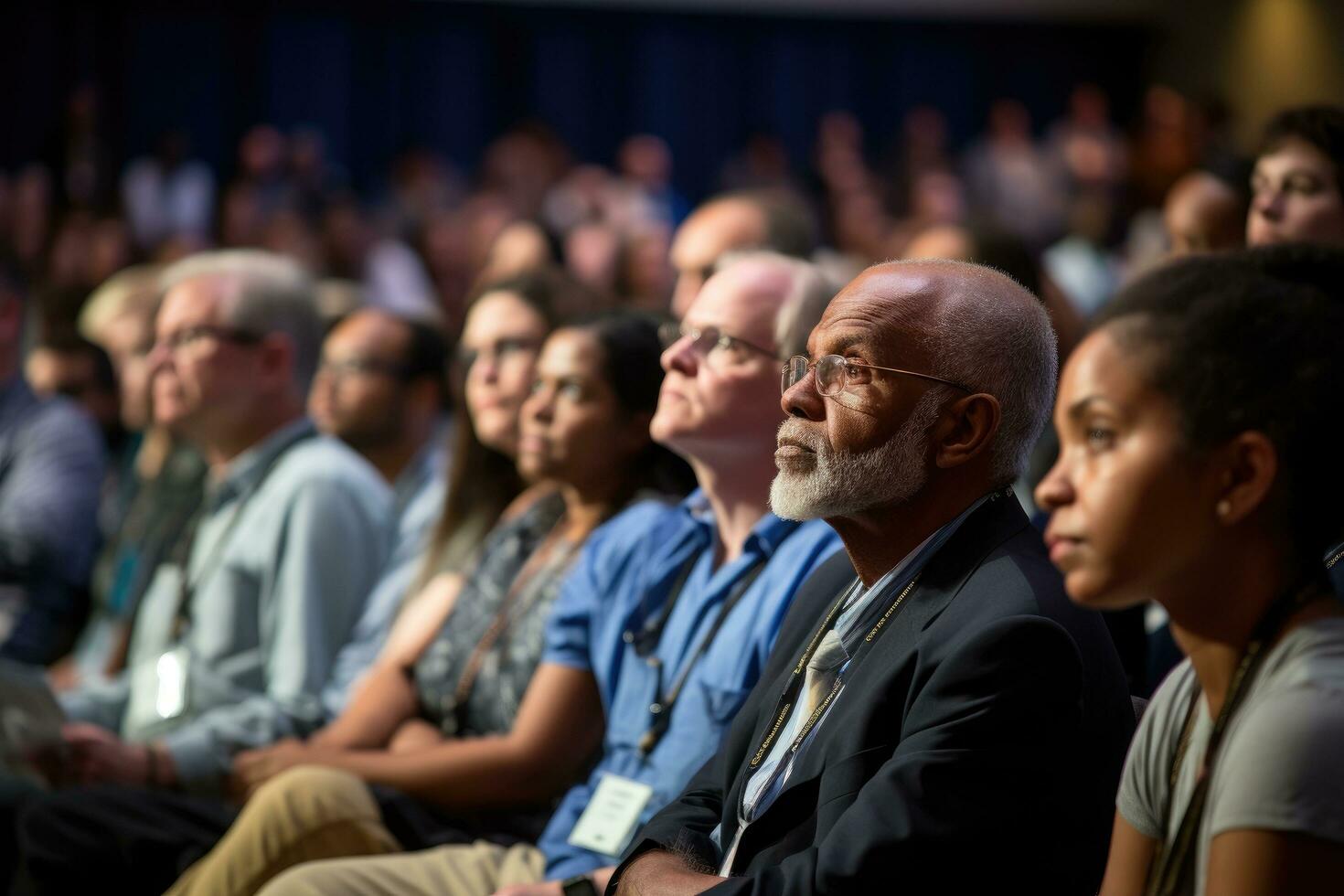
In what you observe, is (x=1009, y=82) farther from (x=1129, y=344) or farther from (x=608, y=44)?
(x=1129, y=344)

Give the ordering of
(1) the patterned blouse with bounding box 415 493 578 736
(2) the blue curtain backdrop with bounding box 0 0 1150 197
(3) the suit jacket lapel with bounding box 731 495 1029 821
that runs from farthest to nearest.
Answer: (2) the blue curtain backdrop with bounding box 0 0 1150 197 < (1) the patterned blouse with bounding box 415 493 578 736 < (3) the suit jacket lapel with bounding box 731 495 1029 821

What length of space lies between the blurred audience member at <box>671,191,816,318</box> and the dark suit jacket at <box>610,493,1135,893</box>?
6.01ft

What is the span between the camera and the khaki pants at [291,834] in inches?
90.0

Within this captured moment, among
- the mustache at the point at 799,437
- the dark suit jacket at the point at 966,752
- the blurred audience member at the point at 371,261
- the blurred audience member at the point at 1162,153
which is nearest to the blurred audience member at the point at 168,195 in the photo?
the blurred audience member at the point at 371,261

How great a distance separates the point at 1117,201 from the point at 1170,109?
29.6 inches

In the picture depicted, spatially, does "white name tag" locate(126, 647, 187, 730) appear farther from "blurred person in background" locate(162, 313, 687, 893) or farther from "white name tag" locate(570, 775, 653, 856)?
"white name tag" locate(570, 775, 653, 856)

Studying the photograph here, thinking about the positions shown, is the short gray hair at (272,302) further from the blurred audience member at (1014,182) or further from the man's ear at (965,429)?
the blurred audience member at (1014,182)

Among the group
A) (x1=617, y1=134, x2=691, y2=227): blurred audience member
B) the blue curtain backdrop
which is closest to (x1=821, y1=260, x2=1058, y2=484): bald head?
(x1=617, y1=134, x2=691, y2=227): blurred audience member

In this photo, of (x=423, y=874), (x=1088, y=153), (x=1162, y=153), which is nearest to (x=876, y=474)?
(x=423, y=874)

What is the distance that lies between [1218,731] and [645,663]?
1192mm

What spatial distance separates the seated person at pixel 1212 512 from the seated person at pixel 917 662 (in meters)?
0.15

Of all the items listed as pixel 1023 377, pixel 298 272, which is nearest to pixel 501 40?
pixel 298 272

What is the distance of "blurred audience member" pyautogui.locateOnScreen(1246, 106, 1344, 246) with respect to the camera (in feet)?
8.32

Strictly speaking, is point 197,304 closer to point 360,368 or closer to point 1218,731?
point 360,368
